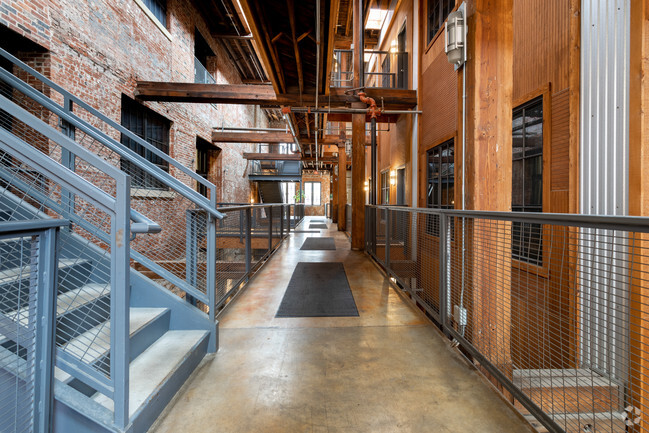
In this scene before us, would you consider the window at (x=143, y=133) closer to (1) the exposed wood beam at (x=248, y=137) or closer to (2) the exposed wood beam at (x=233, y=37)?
(1) the exposed wood beam at (x=248, y=137)

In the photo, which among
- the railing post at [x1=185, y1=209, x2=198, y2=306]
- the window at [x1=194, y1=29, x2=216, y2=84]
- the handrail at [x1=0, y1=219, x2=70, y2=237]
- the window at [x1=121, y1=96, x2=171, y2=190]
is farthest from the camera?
the window at [x1=194, y1=29, x2=216, y2=84]

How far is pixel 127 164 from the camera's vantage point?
5.64 m

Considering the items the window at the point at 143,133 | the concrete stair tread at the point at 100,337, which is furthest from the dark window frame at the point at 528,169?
the window at the point at 143,133

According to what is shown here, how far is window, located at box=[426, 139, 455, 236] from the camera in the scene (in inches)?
230

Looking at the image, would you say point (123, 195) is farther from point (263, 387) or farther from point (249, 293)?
point (249, 293)

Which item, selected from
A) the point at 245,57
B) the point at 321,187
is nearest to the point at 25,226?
the point at 245,57

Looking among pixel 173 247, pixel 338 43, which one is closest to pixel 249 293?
pixel 173 247

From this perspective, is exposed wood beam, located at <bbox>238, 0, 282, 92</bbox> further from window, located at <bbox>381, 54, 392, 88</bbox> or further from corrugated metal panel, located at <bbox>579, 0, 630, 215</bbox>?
window, located at <bbox>381, 54, 392, 88</bbox>

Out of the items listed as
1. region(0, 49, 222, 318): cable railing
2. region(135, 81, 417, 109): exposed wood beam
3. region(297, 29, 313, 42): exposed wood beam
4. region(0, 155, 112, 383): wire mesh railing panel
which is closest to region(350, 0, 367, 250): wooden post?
region(135, 81, 417, 109): exposed wood beam

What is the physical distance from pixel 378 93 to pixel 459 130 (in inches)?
179

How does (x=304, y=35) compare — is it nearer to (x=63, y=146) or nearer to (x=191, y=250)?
(x=191, y=250)

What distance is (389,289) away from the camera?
13.1ft

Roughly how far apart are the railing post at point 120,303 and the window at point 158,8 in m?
7.62

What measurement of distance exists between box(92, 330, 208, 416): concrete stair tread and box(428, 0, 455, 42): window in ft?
21.6
